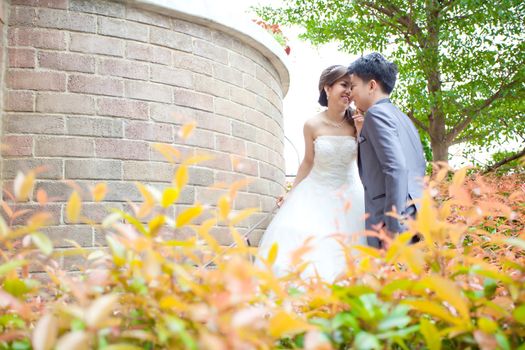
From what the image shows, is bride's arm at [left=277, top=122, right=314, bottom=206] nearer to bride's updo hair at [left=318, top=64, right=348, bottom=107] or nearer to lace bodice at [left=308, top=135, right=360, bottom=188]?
lace bodice at [left=308, top=135, right=360, bottom=188]

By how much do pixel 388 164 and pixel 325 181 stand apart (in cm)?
111

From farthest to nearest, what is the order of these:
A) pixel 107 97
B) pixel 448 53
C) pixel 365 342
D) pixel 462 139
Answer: pixel 462 139 < pixel 448 53 < pixel 107 97 < pixel 365 342

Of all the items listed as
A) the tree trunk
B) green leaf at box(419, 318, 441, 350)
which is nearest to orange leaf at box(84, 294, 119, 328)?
green leaf at box(419, 318, 441, 350)

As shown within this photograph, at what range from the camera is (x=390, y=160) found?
105 inches

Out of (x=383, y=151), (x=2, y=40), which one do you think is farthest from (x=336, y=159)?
(x=2, y=40)

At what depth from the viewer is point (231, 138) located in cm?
394

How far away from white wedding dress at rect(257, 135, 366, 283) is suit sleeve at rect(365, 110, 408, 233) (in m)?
0.61

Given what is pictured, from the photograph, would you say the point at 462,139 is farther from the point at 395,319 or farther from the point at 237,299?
the point at 237,299

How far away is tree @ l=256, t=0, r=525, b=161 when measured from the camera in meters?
7.07

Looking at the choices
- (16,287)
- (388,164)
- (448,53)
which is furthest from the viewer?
(448,53)

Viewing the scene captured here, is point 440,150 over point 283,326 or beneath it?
over

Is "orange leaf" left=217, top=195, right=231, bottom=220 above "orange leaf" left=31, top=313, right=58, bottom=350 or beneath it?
above

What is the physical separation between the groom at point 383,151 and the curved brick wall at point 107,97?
40.2 inches

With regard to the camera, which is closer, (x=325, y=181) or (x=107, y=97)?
(x=107, y=97)
